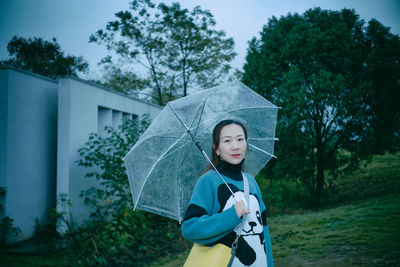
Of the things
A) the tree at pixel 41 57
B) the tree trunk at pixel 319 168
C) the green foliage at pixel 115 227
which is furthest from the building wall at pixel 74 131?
the tree at pixel 41 57

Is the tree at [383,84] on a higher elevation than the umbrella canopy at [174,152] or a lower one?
higher

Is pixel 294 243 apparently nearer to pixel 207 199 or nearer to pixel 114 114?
Result: pixel 207 199

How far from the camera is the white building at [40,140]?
5613 millimetres

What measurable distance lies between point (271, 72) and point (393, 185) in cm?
529

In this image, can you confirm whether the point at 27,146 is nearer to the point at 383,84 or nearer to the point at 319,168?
the point at 319,168

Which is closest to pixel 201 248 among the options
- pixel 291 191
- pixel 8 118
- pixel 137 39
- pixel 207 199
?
pixel 207 199

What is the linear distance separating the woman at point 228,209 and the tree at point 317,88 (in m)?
6.35

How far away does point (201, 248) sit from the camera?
6.12 feet

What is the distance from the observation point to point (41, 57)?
73.3 feet

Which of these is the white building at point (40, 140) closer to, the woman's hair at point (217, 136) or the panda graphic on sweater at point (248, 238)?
the woman's hair at point (217, 136)

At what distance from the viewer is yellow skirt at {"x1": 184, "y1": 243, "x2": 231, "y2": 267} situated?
1.74 metres

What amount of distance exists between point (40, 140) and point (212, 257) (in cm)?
594

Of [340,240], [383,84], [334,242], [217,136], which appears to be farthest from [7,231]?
[383,84]

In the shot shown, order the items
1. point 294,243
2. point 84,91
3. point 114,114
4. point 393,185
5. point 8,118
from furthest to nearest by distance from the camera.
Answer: point 393,185
point 114,114
point 84,91
point 8,118
point 294,243
